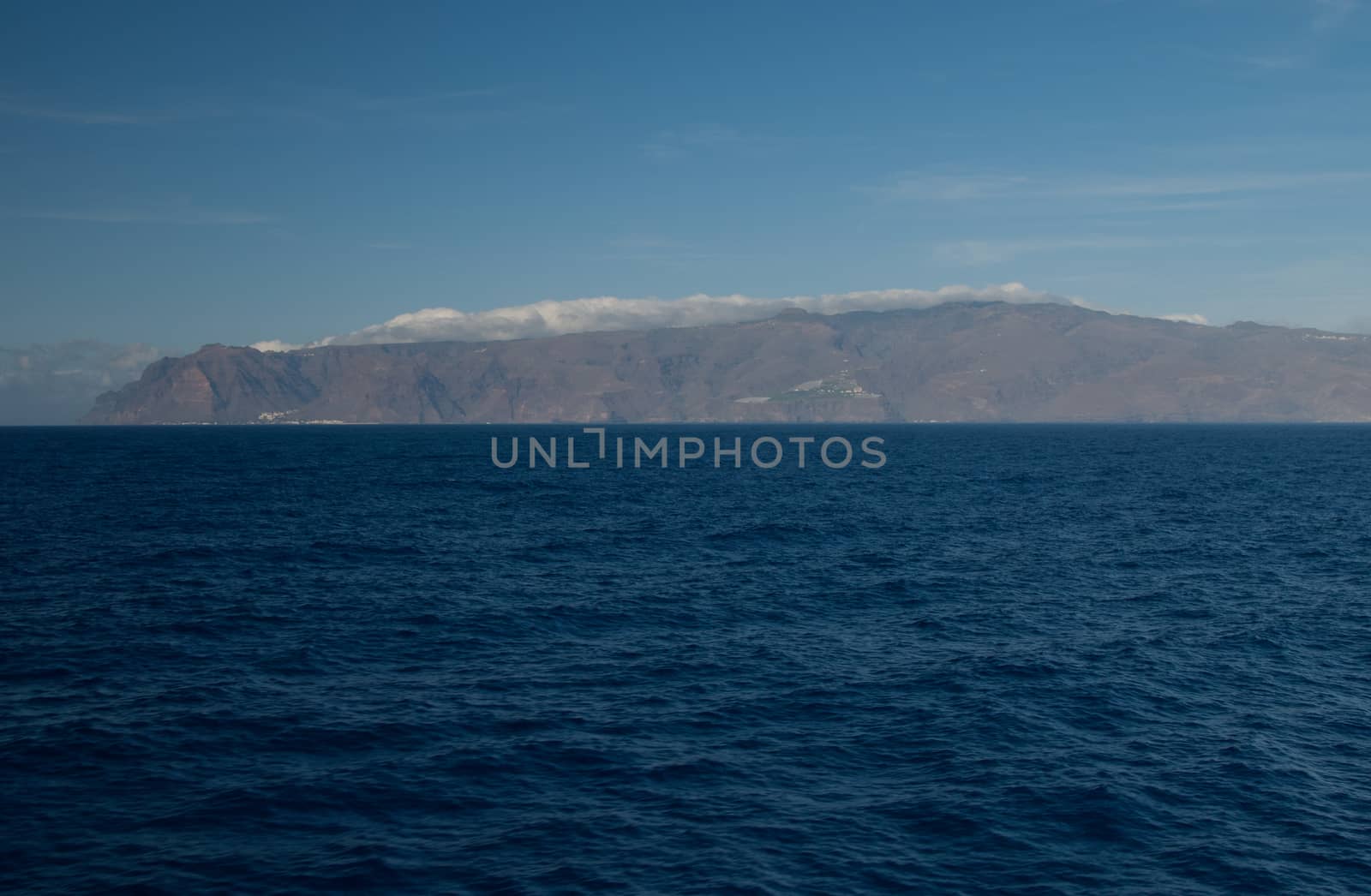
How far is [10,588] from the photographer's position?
6241cm

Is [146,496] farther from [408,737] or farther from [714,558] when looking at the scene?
[408,737]

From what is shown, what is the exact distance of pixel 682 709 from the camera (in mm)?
41000

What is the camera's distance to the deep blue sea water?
93.5ft

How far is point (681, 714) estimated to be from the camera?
132ft

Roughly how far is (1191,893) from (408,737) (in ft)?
Answer: 86.4

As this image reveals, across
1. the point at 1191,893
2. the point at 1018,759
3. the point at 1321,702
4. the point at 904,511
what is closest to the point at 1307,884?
the point at 1191,893

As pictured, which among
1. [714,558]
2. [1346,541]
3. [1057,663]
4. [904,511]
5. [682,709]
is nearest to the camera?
[682,709]

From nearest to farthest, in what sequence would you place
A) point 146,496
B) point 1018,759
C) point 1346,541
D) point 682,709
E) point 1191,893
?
1. point 1191,893
2. point 1018,759
3. point 682,709
4. point 1346,541
5. point 146,496

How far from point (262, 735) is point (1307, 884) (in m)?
34.6

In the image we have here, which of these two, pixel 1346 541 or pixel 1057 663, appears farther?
pixel 1346 541

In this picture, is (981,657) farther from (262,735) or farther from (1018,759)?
(262,735)

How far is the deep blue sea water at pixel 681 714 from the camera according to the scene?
28484mm

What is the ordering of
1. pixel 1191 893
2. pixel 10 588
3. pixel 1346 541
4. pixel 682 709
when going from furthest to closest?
pixel 1346 541
pixel 10 588
pixel 682 709
pixel 1191 893

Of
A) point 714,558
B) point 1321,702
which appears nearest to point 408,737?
point 1321,702
